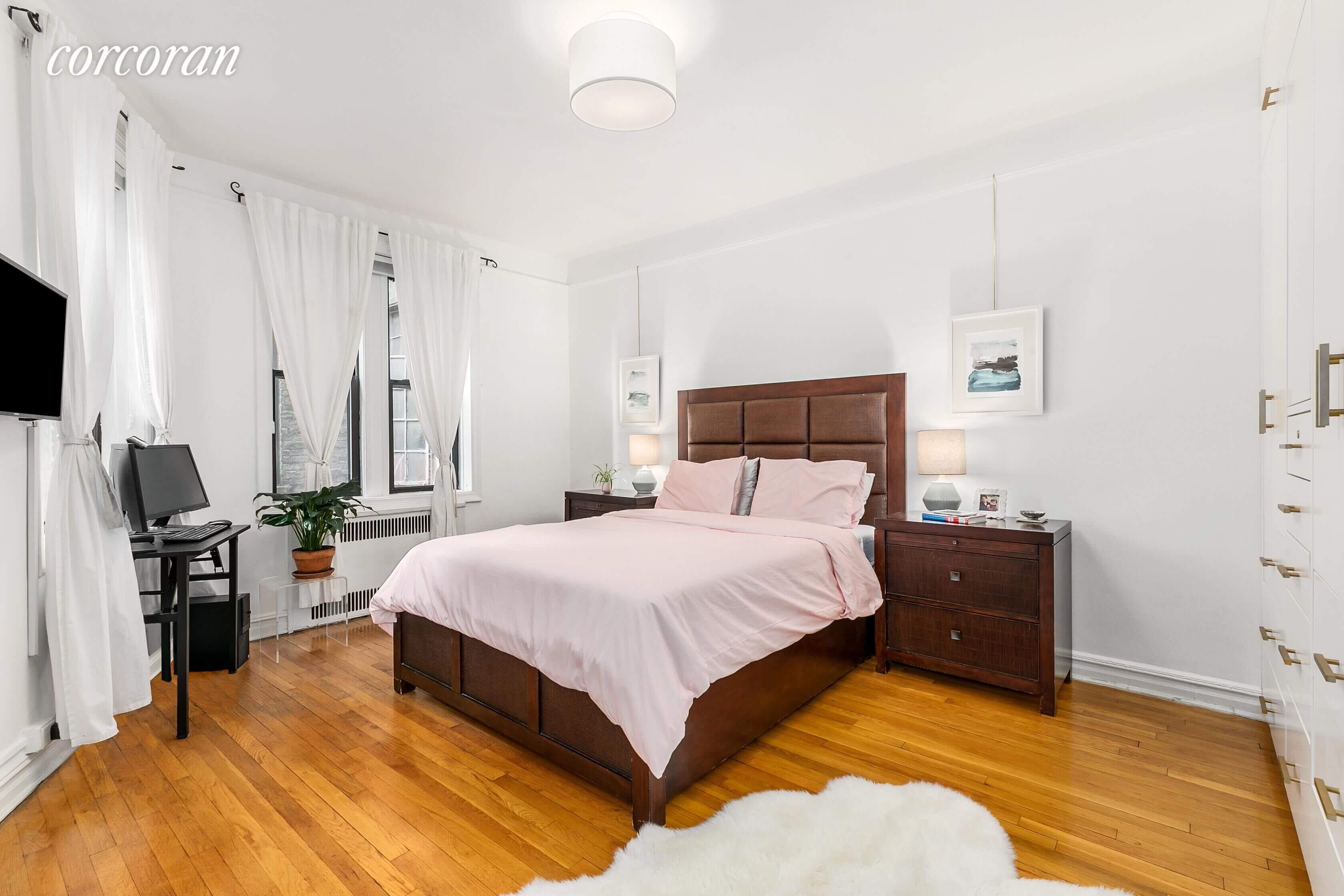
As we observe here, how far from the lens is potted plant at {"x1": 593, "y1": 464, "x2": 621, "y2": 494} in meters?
5.22

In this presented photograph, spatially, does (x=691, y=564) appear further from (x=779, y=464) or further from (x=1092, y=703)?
(x=1092, y=703)

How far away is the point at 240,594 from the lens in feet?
11.9

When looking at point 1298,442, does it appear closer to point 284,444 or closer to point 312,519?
point 312,519

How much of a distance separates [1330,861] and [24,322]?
382 centimetres

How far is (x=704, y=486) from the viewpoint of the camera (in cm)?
414

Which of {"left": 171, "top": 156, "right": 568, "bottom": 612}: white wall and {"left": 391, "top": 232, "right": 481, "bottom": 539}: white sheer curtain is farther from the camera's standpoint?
{"left": 391, "top": 232, "right": 481, "bottom": 539}: white sheer curtain

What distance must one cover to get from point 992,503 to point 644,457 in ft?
8.30

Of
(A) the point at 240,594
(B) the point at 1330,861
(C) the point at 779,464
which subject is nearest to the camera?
(B) the point at 1330,861

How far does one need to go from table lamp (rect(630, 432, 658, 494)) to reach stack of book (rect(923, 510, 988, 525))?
7.19 feet

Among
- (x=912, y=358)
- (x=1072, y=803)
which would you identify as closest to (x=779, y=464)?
(x=912, y=358)

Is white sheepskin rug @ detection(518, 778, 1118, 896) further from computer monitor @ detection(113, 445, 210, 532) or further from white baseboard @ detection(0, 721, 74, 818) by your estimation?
computer monitor @ detection(113, 445, 210, 532)

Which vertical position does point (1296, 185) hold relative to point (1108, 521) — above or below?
above

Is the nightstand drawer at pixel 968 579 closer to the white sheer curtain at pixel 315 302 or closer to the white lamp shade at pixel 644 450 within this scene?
the white lamp shade at pixel 644 450

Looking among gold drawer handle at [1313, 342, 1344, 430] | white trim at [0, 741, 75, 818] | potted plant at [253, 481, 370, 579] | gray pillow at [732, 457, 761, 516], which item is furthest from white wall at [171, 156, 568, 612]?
gold drawer handle at [1313, 342, 1344, 430]
